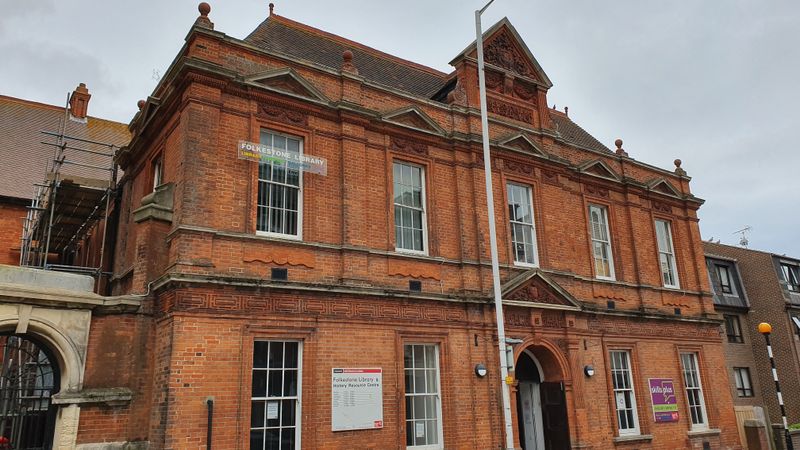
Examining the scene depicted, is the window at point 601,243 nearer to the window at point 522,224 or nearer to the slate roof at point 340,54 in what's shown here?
the window at point 522,224

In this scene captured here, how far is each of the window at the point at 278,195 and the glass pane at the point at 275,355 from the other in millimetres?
2152

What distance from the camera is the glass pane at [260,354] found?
10688mm

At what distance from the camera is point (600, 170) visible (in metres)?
18.0

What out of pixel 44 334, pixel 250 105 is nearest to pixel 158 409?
pixel 44 334

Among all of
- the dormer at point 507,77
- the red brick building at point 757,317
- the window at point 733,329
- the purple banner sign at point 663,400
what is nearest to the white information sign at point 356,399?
the dormer at point 507,77

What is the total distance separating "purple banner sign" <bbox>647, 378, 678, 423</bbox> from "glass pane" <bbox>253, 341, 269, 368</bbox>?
11.3 m

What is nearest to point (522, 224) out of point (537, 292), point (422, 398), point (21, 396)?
point (537, 292)

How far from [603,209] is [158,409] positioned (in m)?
Result: 13.7

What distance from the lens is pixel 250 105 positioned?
11.8 m

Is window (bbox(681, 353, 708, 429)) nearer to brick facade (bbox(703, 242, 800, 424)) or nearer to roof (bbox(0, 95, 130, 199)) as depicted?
brick facade (bbox(703, 242, 800, 424))

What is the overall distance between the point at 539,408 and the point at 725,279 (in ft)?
66.6

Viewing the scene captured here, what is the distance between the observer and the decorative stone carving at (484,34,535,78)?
16.6 meters

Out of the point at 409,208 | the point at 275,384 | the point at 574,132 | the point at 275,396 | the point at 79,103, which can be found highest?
the point at 79,103

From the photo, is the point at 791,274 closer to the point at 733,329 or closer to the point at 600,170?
the point at 733,329
